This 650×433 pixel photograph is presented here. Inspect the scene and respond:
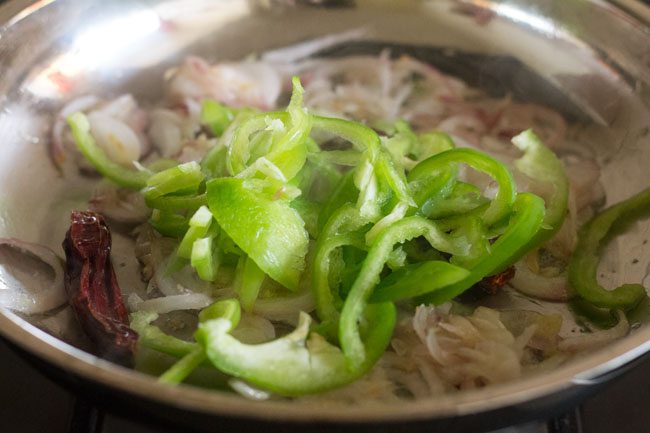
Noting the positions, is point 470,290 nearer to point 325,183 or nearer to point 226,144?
point 325,183

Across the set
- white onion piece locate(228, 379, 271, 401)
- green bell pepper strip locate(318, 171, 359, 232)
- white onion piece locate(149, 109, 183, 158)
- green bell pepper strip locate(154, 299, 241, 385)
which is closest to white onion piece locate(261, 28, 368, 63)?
white onion piece locate(149, 109, 183, 158)

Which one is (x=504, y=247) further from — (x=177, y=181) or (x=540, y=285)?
(x=177, y=181)

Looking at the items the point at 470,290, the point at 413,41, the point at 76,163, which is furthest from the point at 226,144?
the point at 413,41

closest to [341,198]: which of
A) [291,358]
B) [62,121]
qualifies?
[291,358]

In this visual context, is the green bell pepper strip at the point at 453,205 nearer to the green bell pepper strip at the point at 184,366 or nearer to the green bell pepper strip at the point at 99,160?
the green bell pepper strip at the point at 184,366

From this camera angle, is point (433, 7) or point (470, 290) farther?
point (433, 7)

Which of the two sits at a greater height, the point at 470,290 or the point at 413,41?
the point at 413,41
